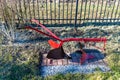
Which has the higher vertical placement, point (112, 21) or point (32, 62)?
point (112, 21)

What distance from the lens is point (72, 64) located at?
4719 mm

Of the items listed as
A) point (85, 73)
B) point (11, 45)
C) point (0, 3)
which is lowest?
point (85, 73)

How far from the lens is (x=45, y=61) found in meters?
4.76

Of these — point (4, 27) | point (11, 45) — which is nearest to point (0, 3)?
point (4, 27)

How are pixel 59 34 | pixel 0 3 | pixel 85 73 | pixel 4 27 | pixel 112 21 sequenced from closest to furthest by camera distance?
pixel 85 73, pixel 0 3, pixel 4 27, pixel 59 34, pixel 112 21

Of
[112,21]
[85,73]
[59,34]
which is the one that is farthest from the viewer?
[112,21]

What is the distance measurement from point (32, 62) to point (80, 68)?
3.37 ft

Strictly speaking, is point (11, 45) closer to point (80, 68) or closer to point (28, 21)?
point (28, 21)

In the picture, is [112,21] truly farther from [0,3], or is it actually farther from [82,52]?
[0,3]

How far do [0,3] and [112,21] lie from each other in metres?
3.28

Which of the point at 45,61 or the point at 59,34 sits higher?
the point at 59,34

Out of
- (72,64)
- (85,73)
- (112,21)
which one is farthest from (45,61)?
(112,21)

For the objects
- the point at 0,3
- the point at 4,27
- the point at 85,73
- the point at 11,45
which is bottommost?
the point at 85,73

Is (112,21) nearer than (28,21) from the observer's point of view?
No
